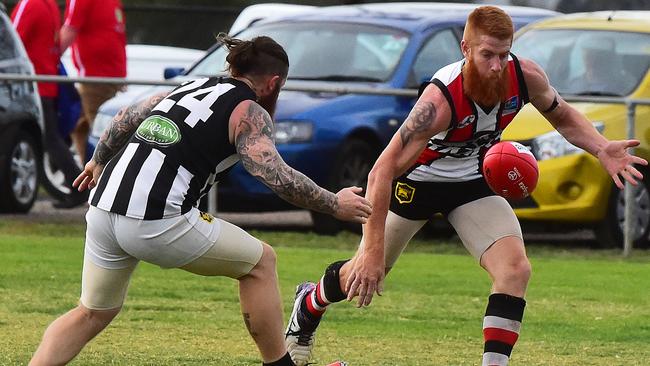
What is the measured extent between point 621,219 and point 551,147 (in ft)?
2.93

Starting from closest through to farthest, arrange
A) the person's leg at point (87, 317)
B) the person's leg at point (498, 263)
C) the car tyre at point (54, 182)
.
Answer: the person's leg at point (87, 317)
the person's leg at point (498, 263)
the car tyre at point (54, 182)

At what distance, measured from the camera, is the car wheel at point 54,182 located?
1560 centimetres

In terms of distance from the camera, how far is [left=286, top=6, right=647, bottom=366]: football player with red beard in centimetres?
695

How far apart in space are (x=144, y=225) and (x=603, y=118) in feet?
23.7

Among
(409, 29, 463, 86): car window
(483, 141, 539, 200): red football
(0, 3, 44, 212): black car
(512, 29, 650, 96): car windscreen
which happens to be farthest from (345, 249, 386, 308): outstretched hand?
(0, 3, 44, 212): black car

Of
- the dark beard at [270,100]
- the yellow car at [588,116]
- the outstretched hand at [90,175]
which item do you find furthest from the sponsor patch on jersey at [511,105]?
the yellow car at [588,116]

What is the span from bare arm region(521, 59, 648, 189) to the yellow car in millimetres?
5255

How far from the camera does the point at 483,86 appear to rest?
22.8 ft

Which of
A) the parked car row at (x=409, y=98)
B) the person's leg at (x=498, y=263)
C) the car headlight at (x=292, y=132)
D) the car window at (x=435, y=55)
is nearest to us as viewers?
the person's leg at (x=498, y=263)

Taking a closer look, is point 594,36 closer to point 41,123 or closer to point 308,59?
point 308,59

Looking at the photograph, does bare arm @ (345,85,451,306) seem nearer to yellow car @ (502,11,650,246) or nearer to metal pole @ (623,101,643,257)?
yellow car @ (502,11,650,246)

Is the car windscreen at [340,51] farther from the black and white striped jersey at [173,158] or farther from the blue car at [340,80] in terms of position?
the black and white striped jersey at [173,158]

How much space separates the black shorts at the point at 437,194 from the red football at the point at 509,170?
18cm

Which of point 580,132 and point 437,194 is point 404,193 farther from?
point 580,132
